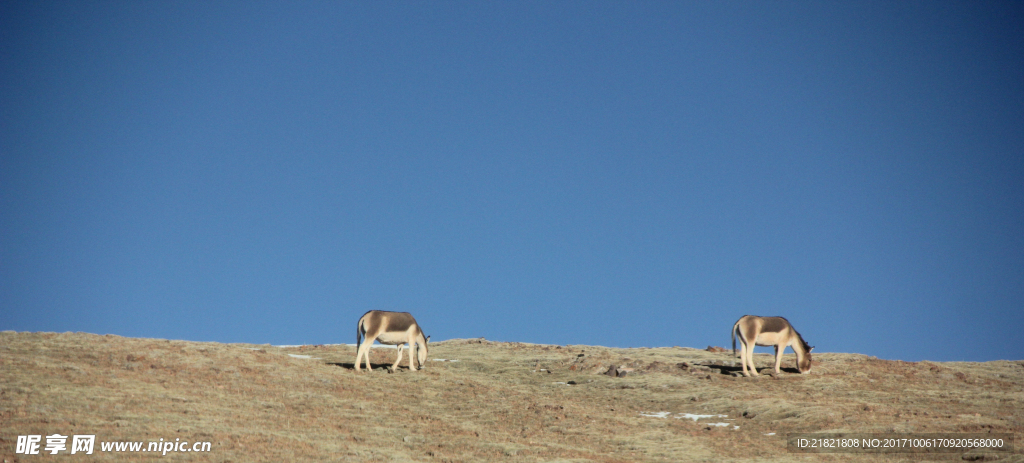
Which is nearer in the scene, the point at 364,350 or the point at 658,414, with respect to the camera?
the point at 658,414

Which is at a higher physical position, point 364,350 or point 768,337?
point 768,337

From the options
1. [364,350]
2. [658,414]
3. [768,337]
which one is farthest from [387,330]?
[768,337]

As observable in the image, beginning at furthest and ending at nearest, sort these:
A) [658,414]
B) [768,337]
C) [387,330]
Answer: [768,337], [387,330], [658,414]

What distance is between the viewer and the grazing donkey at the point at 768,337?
31875 millimetres

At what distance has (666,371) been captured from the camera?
33500 mm

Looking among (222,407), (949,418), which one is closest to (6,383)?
(222,407)

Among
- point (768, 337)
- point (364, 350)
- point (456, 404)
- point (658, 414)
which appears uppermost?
point (768, 337)

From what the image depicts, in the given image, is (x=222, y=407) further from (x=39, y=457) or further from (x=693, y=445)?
(x=693, y=445)

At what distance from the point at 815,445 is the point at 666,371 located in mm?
12472

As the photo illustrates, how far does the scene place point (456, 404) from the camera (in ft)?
86.7

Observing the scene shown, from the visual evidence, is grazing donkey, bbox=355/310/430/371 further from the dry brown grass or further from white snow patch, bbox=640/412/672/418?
white snow patch, bbox=640/412/672/418

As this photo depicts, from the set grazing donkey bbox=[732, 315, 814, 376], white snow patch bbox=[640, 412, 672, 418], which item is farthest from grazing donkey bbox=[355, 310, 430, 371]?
grazing donkey bbox=[732, 315, 814, 376]

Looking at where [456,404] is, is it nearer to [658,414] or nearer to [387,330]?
[387,330]

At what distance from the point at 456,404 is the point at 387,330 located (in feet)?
18.9
